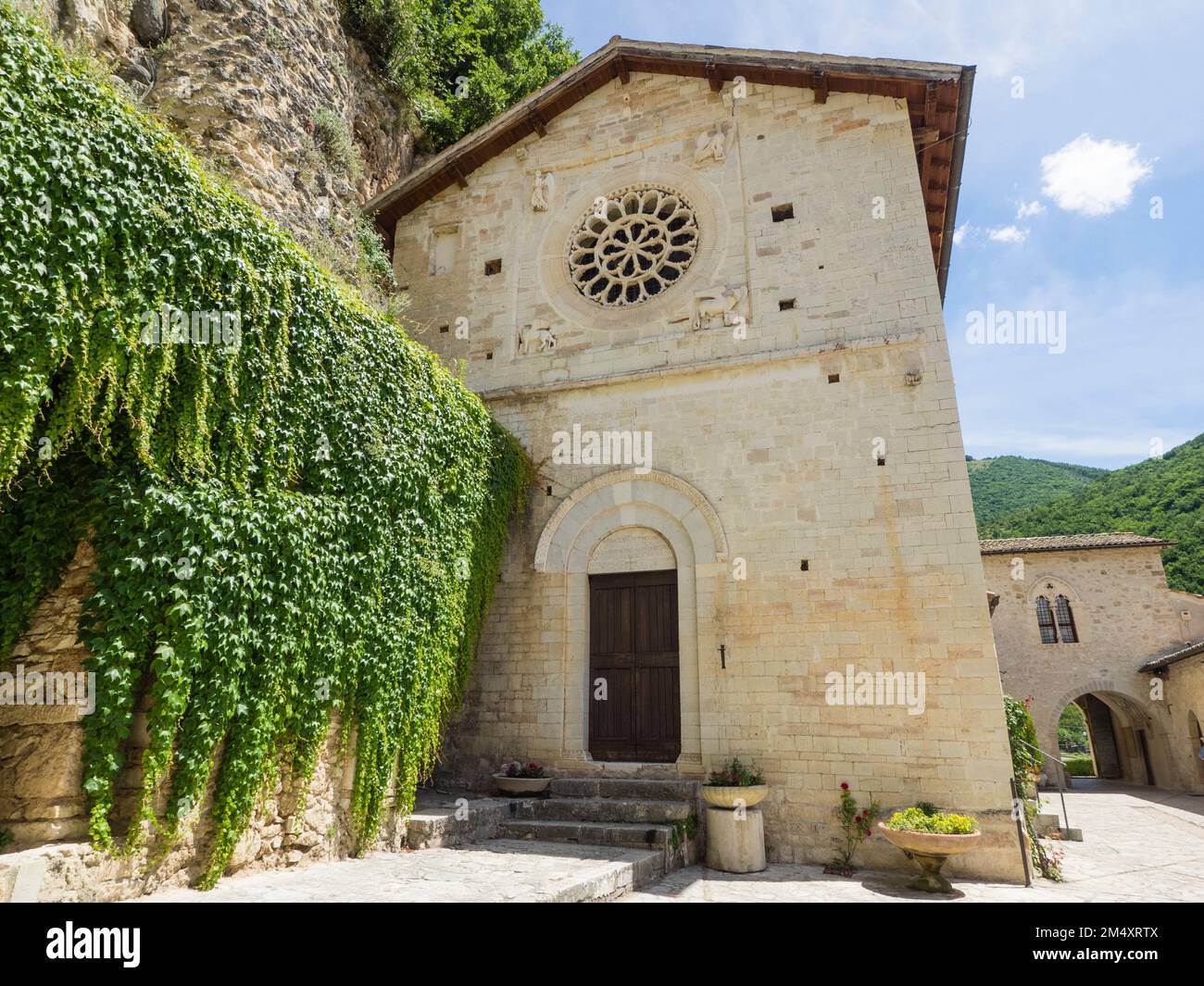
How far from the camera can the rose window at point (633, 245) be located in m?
11.4

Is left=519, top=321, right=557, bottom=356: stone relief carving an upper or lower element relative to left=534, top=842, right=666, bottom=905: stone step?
upper

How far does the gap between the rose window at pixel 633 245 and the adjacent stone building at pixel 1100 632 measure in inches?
700

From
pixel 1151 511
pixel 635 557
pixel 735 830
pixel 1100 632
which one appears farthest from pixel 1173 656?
pixel 735 830

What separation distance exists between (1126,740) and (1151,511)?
12.9 m

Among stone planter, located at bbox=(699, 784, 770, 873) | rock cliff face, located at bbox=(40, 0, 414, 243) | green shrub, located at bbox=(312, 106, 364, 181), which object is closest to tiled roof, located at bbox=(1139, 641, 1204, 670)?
stone planter, located at bbox=(699, 784, 770, 873)

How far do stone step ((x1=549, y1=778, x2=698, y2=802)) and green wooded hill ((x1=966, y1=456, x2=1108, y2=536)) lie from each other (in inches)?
1688

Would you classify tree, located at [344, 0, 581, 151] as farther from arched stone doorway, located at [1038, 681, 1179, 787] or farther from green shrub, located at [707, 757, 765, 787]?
arched stone doorway, located at [1038, 681, 1179, 787]

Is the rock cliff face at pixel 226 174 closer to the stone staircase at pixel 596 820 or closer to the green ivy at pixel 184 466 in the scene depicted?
the green ivy at pixel 184 466

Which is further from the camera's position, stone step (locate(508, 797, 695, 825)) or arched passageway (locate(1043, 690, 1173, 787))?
arched passageway (locate(1043, 690, 1173, 787))

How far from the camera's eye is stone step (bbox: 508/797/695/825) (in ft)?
26.7

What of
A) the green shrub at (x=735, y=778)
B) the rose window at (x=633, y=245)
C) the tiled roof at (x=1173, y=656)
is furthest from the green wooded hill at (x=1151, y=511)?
the green shrub at (x=735, y=778)

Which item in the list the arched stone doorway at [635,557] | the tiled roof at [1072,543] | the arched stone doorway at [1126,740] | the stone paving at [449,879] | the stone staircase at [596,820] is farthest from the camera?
the tiled roof at [1072,543]

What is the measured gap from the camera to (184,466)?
5.25 metres
